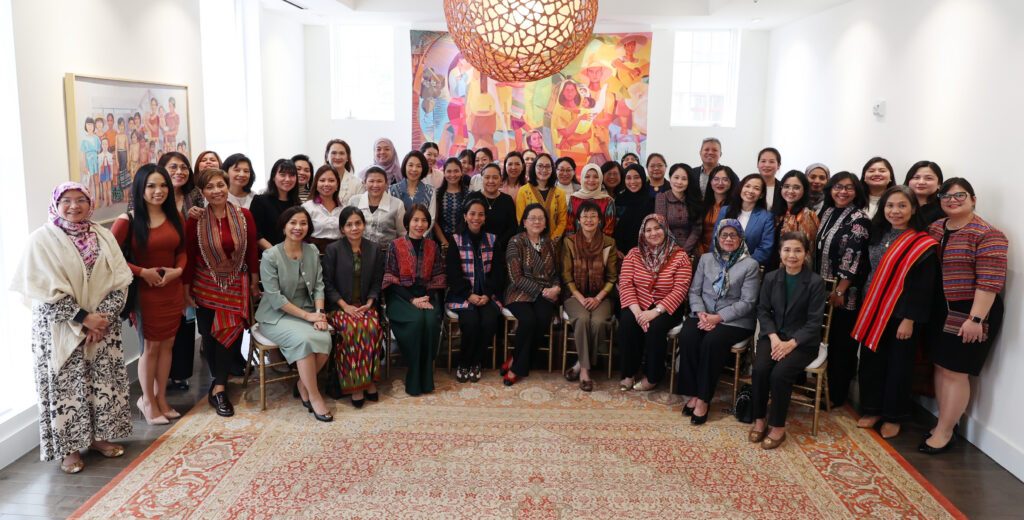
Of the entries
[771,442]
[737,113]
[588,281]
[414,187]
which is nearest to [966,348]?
[771,442]

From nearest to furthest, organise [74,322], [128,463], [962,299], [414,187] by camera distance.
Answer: [74,322] < [128,463] < [962,299] < [414,187]

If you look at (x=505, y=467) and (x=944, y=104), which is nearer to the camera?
(x=505, y=467)

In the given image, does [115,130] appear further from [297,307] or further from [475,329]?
[475,329]

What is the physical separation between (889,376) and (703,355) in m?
1.12

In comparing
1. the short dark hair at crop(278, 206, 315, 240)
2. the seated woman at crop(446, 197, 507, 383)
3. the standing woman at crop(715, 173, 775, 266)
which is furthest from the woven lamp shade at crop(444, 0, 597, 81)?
the standing woman at crop(715, 173, 775, 266)

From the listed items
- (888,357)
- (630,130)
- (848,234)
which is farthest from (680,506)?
(630,130)

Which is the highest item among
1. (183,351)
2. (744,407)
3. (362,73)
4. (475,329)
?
(362,73)

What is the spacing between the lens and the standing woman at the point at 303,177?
5.22m

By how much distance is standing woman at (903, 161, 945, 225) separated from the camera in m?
4.18

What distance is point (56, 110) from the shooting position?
12.9 ft

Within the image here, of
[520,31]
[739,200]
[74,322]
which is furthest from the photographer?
[739,200]

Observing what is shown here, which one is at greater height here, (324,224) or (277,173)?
(277,173)

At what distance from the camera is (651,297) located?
4.77 metres

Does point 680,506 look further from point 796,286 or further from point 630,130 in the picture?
point 630,130
